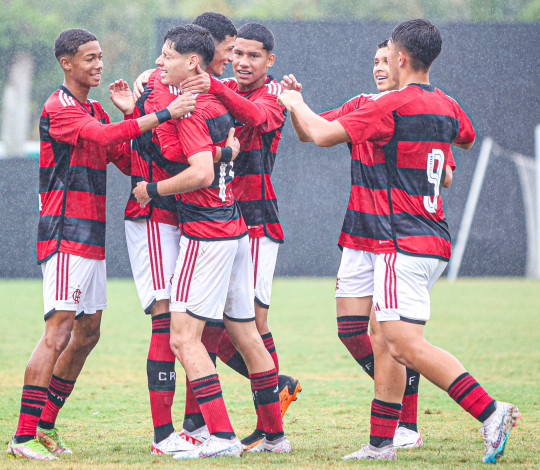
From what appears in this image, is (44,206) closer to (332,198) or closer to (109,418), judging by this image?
(109,418)

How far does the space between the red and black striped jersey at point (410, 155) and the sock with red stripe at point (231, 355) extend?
4.43ft

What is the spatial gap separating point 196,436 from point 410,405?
1321mm

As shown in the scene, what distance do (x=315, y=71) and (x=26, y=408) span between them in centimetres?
1768

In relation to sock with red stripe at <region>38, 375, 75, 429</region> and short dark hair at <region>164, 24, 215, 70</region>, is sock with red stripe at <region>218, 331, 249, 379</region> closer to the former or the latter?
sock with red stripe at <region>38, 375, 75, 429</region>

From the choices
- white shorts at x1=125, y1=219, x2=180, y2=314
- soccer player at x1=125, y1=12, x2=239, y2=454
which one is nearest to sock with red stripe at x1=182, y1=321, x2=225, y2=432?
soccer player at x1=125, y1=12, x2=239, y2=454

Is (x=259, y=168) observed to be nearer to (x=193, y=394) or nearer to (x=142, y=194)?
(x=142, y=194)

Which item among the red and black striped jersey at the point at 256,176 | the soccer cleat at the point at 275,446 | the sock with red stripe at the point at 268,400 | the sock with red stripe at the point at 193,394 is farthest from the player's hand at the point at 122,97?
the soccer cleat at the point at 275,446

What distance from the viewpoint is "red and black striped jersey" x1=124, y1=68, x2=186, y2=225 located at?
191 inches

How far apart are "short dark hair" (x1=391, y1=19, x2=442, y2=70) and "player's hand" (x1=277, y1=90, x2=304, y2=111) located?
612 mm

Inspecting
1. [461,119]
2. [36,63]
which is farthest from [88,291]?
[36,63]

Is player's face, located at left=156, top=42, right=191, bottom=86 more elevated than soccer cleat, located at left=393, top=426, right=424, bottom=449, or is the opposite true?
player's face, located at left=156, top=42, right=191, bottom=86

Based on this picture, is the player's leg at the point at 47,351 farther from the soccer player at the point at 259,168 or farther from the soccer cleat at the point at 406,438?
the soccer cleat at the point at 406,438

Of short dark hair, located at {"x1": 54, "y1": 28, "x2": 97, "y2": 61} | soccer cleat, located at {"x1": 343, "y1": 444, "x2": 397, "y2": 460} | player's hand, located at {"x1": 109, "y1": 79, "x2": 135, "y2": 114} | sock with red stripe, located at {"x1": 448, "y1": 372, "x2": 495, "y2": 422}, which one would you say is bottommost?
soccer cleat, located at {"x1": 343, "y1": 444, "x2": 397, "y2": 460}

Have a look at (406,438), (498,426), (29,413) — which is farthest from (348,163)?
(498,426)
